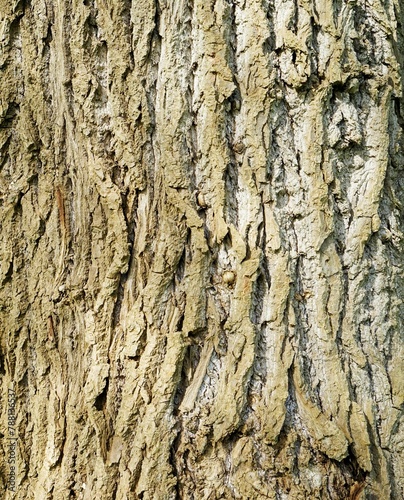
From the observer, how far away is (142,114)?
5.28ft

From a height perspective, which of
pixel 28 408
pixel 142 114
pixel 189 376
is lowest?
pixel 28 408

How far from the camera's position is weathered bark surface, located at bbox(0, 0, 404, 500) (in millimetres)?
1580

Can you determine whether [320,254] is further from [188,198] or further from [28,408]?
[28,408]

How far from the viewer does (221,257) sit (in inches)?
63.5

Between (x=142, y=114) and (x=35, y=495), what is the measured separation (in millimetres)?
1132

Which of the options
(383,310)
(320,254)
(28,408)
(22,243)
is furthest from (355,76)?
(28,408)

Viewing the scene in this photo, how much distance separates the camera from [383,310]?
5.52ft

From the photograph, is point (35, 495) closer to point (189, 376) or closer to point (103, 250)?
point (189, 376)

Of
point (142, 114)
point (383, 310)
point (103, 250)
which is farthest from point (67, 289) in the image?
point (383, 310)

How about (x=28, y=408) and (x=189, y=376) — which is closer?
(x=189, y=376)

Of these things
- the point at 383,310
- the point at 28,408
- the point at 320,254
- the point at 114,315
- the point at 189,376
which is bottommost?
the point at 28,408

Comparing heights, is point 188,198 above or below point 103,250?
above

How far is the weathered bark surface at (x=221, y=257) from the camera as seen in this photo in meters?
1.58

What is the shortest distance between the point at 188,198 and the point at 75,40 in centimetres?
55
